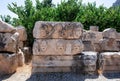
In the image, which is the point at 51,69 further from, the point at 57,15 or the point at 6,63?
the point at 57,15

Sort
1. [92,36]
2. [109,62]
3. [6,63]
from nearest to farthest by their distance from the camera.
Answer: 1. [6,63]
2. [109,62]
3. [92,36]

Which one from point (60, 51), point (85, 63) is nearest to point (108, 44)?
point (85, 63)

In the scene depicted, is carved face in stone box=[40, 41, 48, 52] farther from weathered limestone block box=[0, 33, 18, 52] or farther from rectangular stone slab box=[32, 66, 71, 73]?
weathered limestone block box=[0, 33, 18, 52]

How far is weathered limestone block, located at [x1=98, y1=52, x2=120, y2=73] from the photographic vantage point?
26.2ft

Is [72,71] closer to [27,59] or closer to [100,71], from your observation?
[100,71]

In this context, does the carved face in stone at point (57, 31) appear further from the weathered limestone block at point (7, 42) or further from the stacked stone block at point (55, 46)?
the weathered limestone block at point (7, 42)

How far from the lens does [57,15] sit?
1203cm

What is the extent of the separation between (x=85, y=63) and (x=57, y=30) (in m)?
1.28

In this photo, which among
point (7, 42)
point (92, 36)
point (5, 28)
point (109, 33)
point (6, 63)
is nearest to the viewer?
point (6, 63)

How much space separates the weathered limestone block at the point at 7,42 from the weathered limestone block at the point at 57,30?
684 millimetres

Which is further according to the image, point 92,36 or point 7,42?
point 92,36

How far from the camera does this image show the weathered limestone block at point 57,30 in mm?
7621

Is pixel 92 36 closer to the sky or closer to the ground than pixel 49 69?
closer to the sky

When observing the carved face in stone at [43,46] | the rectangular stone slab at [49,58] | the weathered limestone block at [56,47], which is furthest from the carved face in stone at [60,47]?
the carved face in stone at [43,46]
